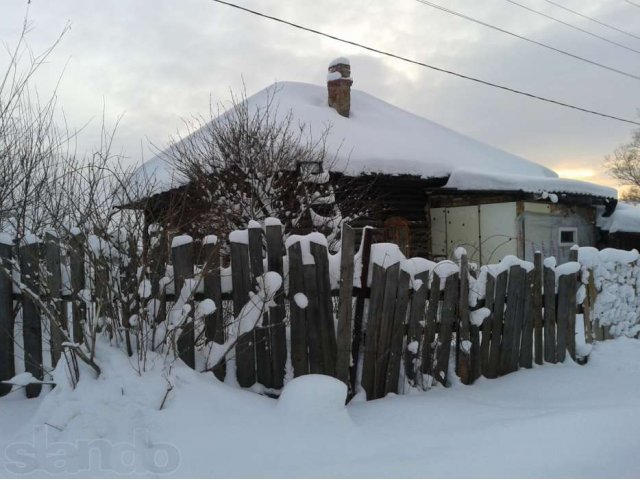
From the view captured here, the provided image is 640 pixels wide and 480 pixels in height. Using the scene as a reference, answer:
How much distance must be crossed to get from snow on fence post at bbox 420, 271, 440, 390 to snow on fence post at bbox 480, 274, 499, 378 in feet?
2.00

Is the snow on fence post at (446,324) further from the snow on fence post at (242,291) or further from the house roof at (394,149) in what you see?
the house roof at (394,149)

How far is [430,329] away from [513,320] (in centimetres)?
108

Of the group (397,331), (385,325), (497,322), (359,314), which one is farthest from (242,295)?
(497,322)

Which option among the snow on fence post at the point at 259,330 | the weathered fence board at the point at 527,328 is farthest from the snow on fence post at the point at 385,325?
the weathered fence board at the point at 527,328

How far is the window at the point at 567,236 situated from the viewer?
43.6 ft

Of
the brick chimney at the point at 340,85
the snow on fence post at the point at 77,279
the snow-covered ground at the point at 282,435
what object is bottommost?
the snow-covered ground at the point at 282,435

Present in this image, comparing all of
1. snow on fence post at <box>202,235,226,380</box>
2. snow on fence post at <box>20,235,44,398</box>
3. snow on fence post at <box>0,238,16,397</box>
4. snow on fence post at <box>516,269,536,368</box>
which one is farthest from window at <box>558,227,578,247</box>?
snow on fence post at <box>0,238,16,397</box>

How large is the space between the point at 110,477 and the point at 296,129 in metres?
9.92

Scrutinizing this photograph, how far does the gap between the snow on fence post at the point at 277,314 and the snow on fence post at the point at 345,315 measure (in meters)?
0.42

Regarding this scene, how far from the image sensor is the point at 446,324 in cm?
414

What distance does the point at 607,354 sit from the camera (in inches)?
215

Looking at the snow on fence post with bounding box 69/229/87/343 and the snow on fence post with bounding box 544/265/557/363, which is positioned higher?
the snow on fence post with bounding box 69/229/87/343

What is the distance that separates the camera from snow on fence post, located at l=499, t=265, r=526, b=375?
180 inches

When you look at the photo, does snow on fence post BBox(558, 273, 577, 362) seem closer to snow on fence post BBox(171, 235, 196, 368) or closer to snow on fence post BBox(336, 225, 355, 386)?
snow on fence post BBox(336, 225, 355, 386)
